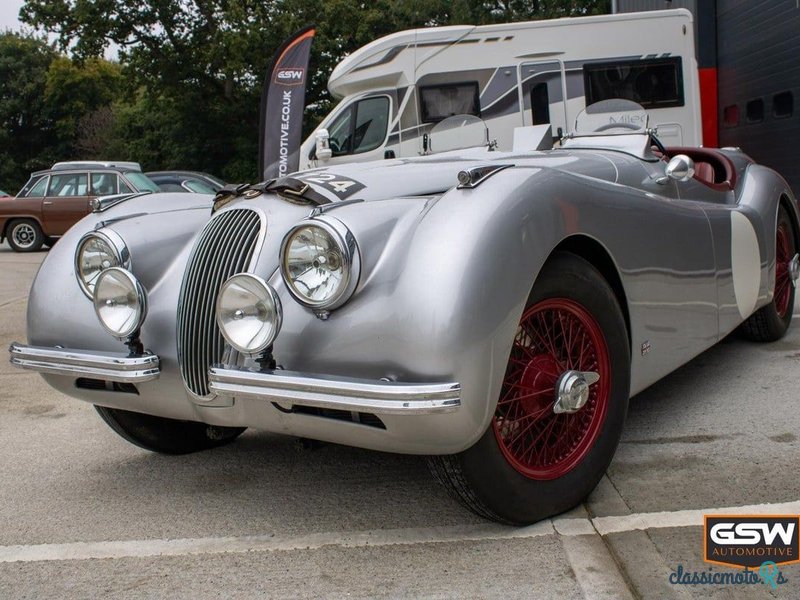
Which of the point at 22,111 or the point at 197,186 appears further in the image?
the point at 22,111

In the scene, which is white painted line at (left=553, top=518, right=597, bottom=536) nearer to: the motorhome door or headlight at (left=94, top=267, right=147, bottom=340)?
headlight at (left=94, top=267, right=147, bottom=340)

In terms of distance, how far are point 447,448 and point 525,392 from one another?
1.41ft

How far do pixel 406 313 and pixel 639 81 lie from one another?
435 inches

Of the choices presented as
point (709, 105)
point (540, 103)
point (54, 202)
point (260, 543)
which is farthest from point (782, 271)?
point (54, 202)

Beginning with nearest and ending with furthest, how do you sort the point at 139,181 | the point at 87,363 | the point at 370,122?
the point at 87,363
the point at 370,122
the point at 139,181

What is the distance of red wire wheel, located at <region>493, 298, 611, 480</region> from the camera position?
8.77ft

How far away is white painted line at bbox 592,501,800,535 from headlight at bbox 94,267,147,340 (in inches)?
62.1

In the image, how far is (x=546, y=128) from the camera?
4.33 m

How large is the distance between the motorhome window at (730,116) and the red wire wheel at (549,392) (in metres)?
13.1

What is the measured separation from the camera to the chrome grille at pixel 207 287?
2.79 metres

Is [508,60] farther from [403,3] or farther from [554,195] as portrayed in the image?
[403,3]

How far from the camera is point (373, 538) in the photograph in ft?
9.00

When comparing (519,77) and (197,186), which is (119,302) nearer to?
(519,77)

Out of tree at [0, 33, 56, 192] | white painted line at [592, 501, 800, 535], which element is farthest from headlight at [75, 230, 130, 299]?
tree at [0, 33, 56, 192]
